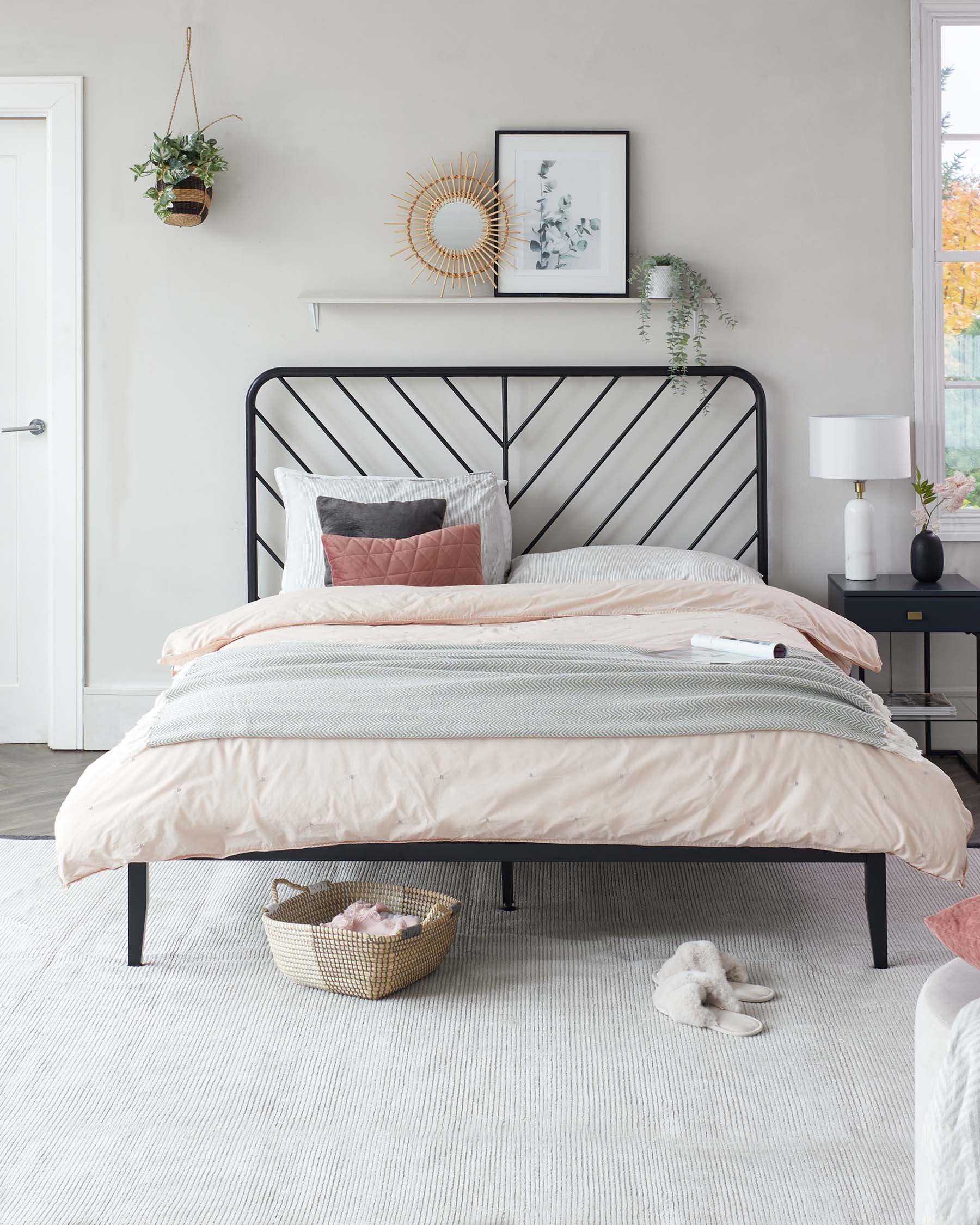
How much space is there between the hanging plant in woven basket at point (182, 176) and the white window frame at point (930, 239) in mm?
2356

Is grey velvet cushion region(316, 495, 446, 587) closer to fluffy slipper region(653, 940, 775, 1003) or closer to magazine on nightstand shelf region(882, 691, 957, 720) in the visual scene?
magazine on nightstand shelf region(882, 691, 957, 720)

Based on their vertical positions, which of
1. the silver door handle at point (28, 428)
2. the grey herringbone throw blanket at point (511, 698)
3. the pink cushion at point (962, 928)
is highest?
the silver door handle at point (28, 428)

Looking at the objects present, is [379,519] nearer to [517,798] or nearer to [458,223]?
[458,223]

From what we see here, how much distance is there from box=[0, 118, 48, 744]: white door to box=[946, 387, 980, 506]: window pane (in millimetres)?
3113

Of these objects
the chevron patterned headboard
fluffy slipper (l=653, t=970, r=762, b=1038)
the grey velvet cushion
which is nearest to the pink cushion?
fluffy slipper (l=653, t=970, r=762, b=1038)

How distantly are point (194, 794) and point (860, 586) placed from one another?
2.35 meters

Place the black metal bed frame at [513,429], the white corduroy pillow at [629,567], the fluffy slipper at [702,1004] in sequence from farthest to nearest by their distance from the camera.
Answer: the black metal bed frame at [513,429], the white corduroy pillow at [629,567], the fluffy slipper at [702,1004]

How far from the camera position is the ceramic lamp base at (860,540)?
3.71 metres

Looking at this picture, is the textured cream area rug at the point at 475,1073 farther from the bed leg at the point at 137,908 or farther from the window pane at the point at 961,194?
the window pane at the point at 961,194

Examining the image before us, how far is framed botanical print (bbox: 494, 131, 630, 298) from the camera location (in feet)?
12.6

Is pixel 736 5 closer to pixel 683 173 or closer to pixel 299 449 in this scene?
pixel 683 173

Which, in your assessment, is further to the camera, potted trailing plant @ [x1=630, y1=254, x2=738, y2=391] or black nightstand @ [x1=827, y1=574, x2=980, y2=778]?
potted trailing plant @ [x1=630, y1=254, x2=738, y2=391]

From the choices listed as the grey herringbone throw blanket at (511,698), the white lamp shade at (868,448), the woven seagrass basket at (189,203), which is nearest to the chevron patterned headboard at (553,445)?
the white lamp shade at (868,448)

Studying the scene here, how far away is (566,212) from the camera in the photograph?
389 centimetres
